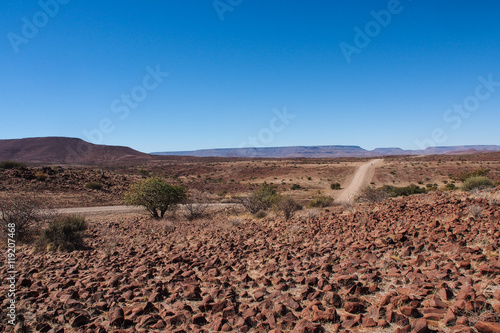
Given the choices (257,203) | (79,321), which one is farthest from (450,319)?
(257,203)

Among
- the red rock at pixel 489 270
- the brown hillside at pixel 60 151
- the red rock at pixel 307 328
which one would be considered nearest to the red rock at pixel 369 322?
the red rock at pixel 307 328

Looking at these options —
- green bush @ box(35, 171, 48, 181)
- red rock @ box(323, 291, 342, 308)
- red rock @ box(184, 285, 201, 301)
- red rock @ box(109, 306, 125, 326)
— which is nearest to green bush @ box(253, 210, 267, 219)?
red rock @ box(184, 285, 201, 301)

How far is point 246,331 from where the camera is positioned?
417 centimetres

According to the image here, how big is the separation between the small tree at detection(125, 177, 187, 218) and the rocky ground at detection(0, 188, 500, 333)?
388 inches

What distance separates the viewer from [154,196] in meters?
19.9

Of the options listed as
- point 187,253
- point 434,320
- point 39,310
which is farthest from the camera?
point 187,253

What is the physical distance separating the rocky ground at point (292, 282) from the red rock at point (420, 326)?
0.01 m

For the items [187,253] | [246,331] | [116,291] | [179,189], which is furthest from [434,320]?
[179,189]

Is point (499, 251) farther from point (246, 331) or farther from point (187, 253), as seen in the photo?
point (187, 253)

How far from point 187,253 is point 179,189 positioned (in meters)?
13.8

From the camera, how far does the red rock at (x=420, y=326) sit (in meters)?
3.57

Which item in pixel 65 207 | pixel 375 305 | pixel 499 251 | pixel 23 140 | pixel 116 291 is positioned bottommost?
pixel 65 207

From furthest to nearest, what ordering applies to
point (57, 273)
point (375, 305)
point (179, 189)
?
point (179, 189) < point (57, 273) < point (375, 305)

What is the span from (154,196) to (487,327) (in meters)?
19.2
